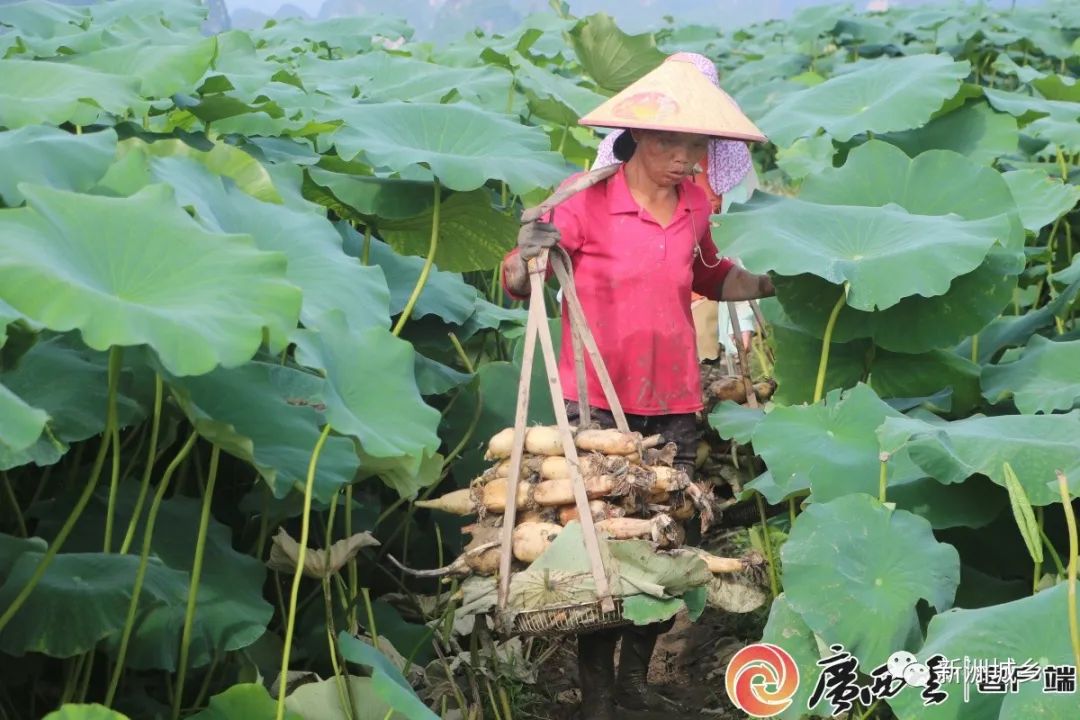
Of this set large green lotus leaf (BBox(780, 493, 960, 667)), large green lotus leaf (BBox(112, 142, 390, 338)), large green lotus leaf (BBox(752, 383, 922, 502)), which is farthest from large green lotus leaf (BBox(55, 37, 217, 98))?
large green lotus leaf (BBox(780, 493, 960, 667))

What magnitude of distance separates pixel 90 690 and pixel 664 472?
4.11ft

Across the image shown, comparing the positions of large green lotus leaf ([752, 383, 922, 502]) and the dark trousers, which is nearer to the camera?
large green lotus leaf ([752, 383, 922, 502])

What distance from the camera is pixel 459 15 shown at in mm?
36219

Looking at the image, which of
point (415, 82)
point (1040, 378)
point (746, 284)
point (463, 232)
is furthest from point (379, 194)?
point (415, 82)

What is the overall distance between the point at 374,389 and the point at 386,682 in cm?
53

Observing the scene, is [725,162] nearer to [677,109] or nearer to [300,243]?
[677,109]

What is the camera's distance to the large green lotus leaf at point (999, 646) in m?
2.59

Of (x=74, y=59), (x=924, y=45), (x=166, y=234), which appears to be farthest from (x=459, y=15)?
(x=166, y=234)

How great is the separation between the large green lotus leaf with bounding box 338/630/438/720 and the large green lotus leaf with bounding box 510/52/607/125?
311 cm

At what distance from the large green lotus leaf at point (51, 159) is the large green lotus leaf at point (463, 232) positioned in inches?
39.7

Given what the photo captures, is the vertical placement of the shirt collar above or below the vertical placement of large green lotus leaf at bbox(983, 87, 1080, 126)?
above

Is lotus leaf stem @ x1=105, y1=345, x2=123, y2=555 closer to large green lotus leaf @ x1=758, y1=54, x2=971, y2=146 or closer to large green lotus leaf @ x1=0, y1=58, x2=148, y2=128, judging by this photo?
large green lotus leaf @ x1=0, y1=58, x2=148, y2=128

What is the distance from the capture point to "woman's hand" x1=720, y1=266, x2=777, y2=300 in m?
3.95

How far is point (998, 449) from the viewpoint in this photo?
3092mm
